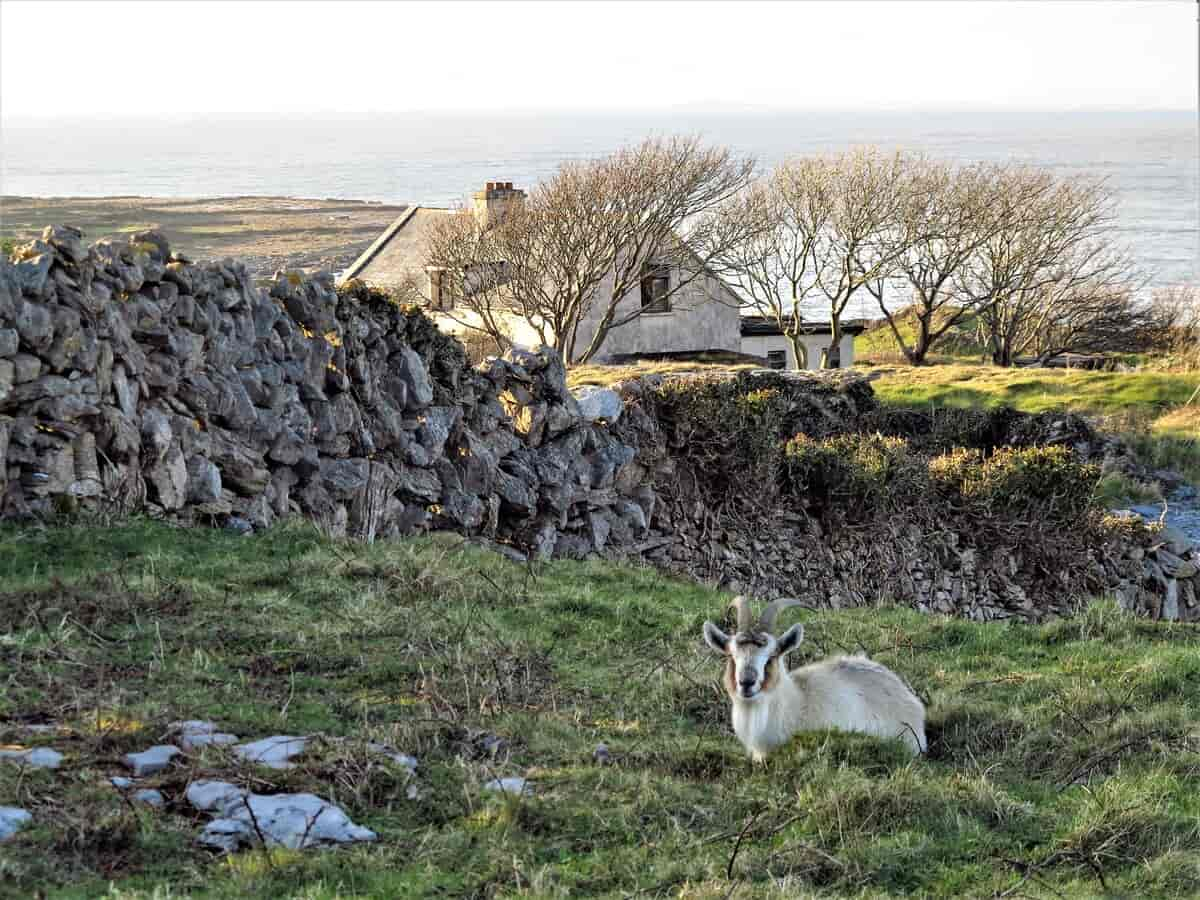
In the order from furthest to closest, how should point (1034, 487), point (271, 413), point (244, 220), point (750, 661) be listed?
point (244, 220), point (1034, 487), point (271, 413), point (750, 661)

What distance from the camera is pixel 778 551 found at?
754 inches

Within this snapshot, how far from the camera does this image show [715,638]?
30.3 ft

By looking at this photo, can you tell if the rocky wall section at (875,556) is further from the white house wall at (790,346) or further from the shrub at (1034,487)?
the white house wall at (790,346)

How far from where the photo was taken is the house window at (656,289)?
54.9 metres

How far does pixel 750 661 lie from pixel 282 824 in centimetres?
324

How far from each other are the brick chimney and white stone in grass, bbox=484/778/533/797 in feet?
144

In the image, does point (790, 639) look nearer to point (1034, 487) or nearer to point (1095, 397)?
point (1034, 487)

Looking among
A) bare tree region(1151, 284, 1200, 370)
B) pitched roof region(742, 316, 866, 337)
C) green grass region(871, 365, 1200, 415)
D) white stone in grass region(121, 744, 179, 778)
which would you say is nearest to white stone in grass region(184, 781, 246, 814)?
white stone in grass region(121, 744, 179, 778)

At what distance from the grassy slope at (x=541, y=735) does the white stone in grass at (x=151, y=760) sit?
11 centimetres

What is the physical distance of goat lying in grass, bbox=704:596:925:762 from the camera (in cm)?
885

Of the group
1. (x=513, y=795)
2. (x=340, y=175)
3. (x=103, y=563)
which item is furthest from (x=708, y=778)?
(x=340, y=175)

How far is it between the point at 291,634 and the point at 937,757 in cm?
476

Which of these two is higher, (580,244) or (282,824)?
(580,244)

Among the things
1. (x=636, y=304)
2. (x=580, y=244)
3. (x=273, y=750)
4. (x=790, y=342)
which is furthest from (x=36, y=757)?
(x=790, y=342)
